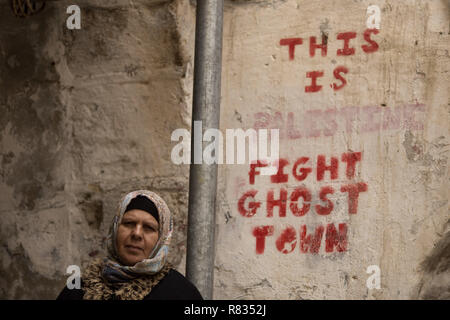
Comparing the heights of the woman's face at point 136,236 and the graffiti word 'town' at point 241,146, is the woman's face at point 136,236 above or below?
below

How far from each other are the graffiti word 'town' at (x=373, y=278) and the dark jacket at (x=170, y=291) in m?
1.56

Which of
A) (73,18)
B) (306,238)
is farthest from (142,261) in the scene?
(73,18)

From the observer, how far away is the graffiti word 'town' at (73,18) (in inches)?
215

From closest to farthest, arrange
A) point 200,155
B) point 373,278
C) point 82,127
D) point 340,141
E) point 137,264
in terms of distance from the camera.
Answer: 1. point 137,264
2. point 200,155
3. point 373,278
4. point 340,141
5. point 82,127

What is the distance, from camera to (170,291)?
338 centimetres

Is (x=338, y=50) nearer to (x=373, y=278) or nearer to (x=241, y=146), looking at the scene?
(x=241, y=146)

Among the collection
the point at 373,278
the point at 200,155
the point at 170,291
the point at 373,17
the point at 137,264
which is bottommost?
the point at 373,278

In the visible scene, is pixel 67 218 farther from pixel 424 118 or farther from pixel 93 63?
pixel 424 118

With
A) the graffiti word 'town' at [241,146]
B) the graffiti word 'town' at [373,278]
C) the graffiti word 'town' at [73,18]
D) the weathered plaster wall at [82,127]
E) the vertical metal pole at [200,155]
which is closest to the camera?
the vertical metal pole at [200,155]

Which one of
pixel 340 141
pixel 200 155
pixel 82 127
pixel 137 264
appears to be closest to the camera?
pixel 137 264

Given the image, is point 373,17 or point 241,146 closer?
point 373,17

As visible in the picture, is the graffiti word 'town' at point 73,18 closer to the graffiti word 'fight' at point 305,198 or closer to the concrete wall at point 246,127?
the concrete wall at point 246,127

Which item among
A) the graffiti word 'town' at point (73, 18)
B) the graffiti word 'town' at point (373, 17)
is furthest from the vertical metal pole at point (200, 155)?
the graffiti word 'town' at point (73, 18)

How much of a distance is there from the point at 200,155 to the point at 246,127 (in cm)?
101
